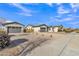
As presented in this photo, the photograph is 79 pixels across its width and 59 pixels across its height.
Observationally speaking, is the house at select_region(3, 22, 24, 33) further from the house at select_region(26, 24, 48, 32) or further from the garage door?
the house at select_region(26, 24, 48, 32)

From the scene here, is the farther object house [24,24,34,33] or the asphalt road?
house [24,24,34,33]

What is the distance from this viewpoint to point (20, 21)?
2.67 meters

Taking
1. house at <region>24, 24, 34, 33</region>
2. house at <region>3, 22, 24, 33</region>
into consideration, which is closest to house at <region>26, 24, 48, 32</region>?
house at <region>24, 24, 34, 33</region>

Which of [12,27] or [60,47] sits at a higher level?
[12,27]

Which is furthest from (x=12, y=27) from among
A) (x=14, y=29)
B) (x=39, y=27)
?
(x=39, y=27)

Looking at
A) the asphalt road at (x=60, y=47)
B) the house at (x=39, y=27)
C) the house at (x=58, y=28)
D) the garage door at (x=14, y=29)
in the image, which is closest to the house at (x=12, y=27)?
the garage door at (x=14, y=29)

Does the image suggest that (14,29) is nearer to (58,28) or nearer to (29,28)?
(29,28)

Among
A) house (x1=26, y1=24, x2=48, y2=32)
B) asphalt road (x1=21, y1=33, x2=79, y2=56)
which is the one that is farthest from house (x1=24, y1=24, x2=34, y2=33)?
asphalt road (x1=21, y1=33, x2=79, y2=56)

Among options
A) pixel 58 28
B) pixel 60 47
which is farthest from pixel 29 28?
pixel 60 47

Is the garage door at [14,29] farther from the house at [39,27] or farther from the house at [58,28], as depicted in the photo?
the house at [58,28]

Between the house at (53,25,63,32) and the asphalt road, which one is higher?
the house at (53,25,63,32)

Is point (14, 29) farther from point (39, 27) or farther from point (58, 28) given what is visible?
point (58, 28)

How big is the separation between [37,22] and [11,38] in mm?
446

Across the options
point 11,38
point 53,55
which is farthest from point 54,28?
point 11,38
